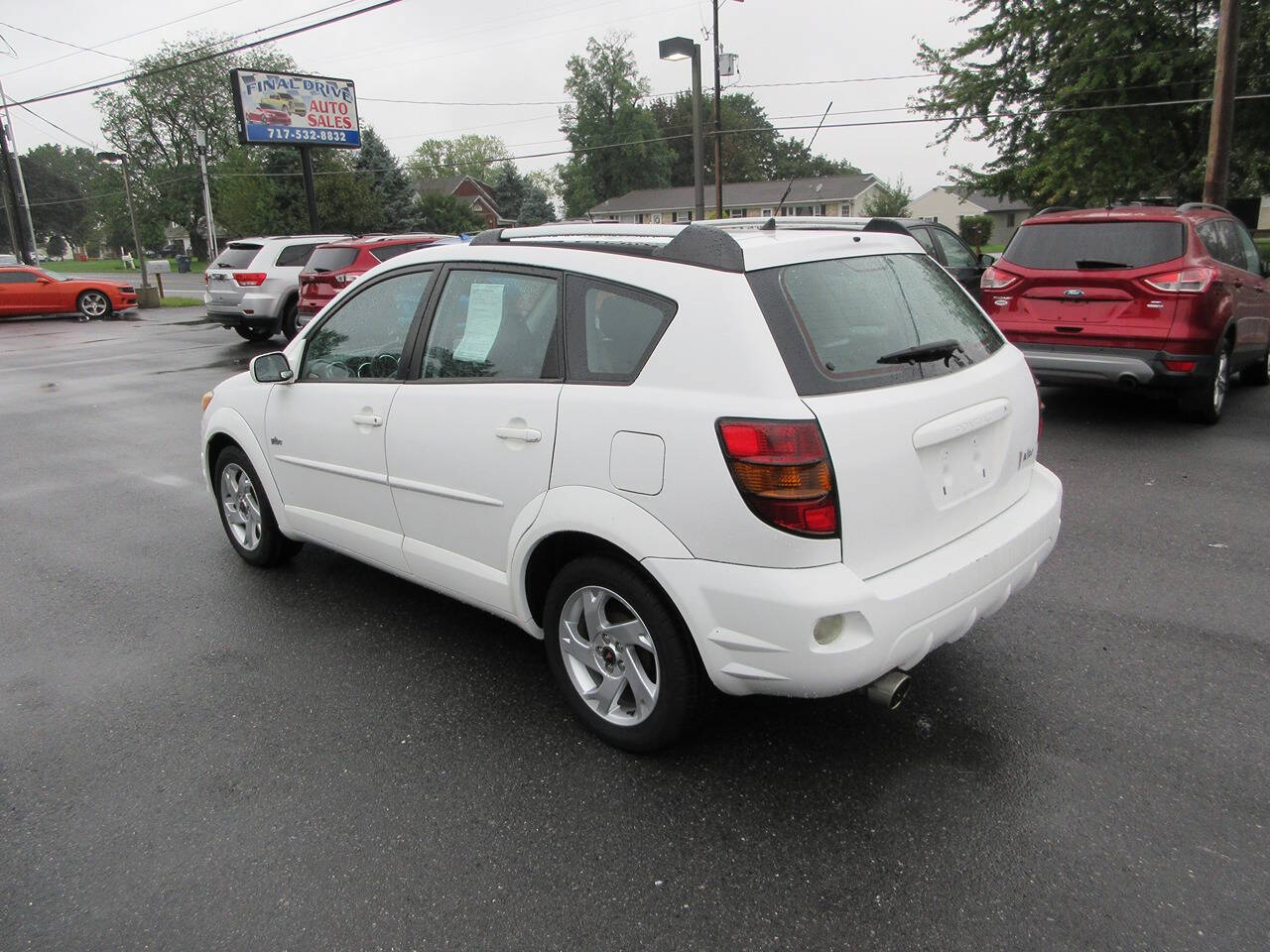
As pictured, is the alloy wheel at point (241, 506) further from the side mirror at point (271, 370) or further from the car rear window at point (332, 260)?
the car rear window at point (332, 260)

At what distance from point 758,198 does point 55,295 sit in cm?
5711

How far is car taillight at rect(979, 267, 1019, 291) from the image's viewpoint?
7.61m

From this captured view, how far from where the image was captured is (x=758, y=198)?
72.3 metres

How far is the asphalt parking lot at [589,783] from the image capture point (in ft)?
7.82

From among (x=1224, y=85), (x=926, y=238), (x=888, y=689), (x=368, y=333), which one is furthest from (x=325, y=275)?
(x=1224, y=85)

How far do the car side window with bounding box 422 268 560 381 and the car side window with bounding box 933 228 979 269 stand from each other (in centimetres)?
935

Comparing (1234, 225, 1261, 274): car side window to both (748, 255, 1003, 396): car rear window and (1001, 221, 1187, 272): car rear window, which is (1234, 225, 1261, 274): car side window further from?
(748, 255, 1003, 396): car rear window

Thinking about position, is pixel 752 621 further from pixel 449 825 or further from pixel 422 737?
pixel 422 737

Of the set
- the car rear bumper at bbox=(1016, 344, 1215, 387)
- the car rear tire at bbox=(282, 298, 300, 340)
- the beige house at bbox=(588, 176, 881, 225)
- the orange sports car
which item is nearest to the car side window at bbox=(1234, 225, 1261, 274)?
the car rear bumper at bbox=(1016, 344, 1215, 387)

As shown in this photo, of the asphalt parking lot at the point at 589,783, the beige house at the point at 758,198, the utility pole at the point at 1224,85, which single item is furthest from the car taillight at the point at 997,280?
the beige house at the point at 758,198

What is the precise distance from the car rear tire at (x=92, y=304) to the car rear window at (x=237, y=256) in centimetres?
970

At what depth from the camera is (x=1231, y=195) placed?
26281 mm

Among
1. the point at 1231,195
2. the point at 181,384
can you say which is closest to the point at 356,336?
the point at 181,384

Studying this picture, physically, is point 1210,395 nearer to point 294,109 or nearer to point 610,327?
point 610,327
